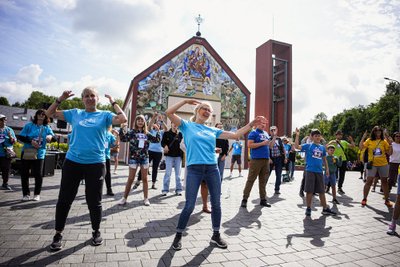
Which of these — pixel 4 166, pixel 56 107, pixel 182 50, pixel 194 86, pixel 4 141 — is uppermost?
pixel 182 50

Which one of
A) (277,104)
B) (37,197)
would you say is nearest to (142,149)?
(37,197)

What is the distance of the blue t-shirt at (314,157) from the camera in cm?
546

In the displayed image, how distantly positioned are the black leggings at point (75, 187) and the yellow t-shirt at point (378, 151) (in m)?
6.94

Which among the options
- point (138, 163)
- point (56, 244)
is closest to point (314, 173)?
point (138, 163)

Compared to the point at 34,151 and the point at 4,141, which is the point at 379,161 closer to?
the point at 34,151

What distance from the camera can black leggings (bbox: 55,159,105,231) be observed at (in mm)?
3113

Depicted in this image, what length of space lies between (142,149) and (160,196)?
186cm

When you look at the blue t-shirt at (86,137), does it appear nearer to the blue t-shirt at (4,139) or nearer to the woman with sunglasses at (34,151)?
the woman with sunglasses at (34,151)

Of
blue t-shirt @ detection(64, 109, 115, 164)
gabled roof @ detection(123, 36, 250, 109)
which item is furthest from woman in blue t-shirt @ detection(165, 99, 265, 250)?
gabled roof @ detection(123, 36, 250, 109)

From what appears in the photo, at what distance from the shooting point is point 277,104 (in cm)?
2775

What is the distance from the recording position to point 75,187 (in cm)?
320

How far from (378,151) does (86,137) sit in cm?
727

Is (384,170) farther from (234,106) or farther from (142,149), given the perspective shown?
(234,106)

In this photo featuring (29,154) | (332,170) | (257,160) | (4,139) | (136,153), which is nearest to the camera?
(29,154)
